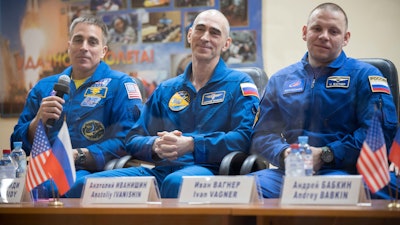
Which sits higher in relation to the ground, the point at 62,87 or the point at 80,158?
the point at 62,87

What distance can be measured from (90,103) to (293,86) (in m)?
1.04

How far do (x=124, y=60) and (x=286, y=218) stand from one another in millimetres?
1680

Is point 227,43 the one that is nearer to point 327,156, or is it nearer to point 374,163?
point 327,156

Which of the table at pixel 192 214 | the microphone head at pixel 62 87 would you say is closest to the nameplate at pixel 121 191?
the table at pixel 192 214

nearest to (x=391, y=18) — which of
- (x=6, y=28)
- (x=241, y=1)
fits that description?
(x=241, y=1)

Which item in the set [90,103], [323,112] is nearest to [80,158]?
[90,103]

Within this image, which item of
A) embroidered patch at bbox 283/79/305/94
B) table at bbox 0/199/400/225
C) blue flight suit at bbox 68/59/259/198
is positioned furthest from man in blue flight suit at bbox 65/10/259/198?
table at bbox 0/199/400/225

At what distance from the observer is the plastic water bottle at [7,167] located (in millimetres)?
2752

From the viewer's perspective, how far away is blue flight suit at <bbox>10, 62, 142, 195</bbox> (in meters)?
3.25

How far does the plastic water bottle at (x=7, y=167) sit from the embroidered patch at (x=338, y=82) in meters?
1.42

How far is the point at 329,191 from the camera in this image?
2064 millimetres

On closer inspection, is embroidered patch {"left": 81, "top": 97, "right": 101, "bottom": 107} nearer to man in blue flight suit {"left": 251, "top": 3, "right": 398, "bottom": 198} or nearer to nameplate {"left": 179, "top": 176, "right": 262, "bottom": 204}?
man in blue flight suit {"left": 251, "top": 3, "right": 398, "bottom": 198}

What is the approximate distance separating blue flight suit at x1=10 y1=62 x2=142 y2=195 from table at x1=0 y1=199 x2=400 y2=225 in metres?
0.82

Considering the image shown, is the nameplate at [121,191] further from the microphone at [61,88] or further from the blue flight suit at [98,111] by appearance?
the blue flight suit at [98,111]
